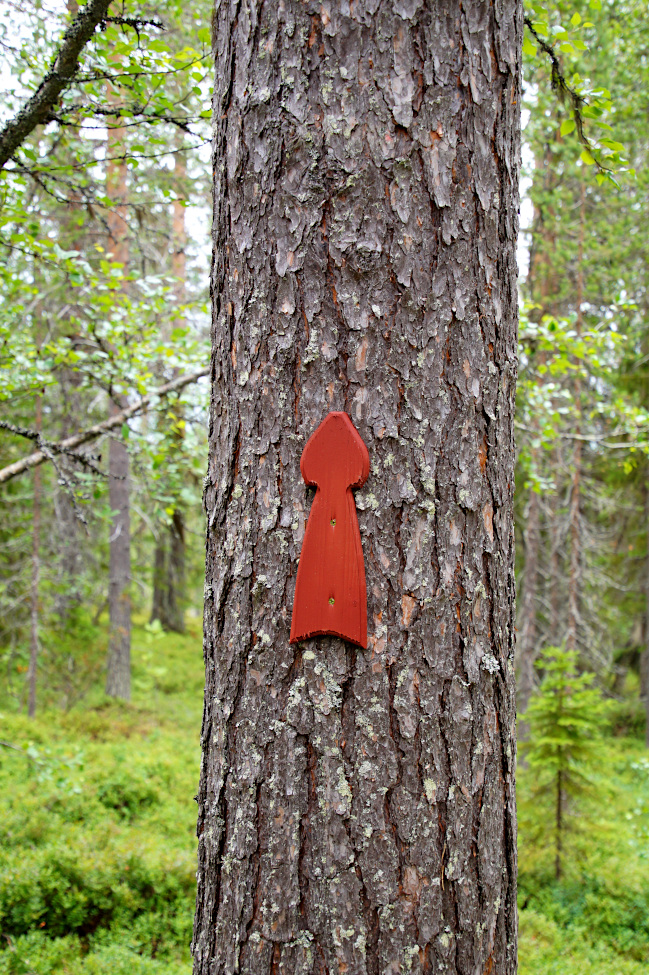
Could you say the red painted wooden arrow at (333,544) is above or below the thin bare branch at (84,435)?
below

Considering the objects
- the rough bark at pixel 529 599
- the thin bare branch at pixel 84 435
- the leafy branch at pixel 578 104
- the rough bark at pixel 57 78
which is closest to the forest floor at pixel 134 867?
the thin bare branch at pixel 84 435

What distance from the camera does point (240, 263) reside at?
1.27 metres

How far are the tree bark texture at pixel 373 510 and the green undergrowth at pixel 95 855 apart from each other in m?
2.74

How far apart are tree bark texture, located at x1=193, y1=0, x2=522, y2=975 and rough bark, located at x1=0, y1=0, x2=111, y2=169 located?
1.26m

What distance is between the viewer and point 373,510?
3.80 feet

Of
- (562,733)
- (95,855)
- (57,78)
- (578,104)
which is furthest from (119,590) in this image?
(578,104)

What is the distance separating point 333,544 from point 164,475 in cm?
404

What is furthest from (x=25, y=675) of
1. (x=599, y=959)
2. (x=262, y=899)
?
(x=262, y=899)

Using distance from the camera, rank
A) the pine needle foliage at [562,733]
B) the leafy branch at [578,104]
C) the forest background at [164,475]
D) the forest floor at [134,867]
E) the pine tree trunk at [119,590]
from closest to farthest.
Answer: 1. the leafy branch at [578,104]
2. the forest background at [164,475]
3. the forest floor at [134,867]
4. the pine needle foliage at [562,733]
5. the pine tree trunk at [119,590]

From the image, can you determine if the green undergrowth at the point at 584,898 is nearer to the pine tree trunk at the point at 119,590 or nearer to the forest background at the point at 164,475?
the forest background at the point at 164,475

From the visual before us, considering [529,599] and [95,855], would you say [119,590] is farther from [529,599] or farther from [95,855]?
[529,599]

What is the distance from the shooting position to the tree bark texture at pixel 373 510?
111cm

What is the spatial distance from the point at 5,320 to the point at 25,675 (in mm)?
7919

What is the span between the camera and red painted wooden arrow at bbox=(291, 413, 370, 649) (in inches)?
44.4
